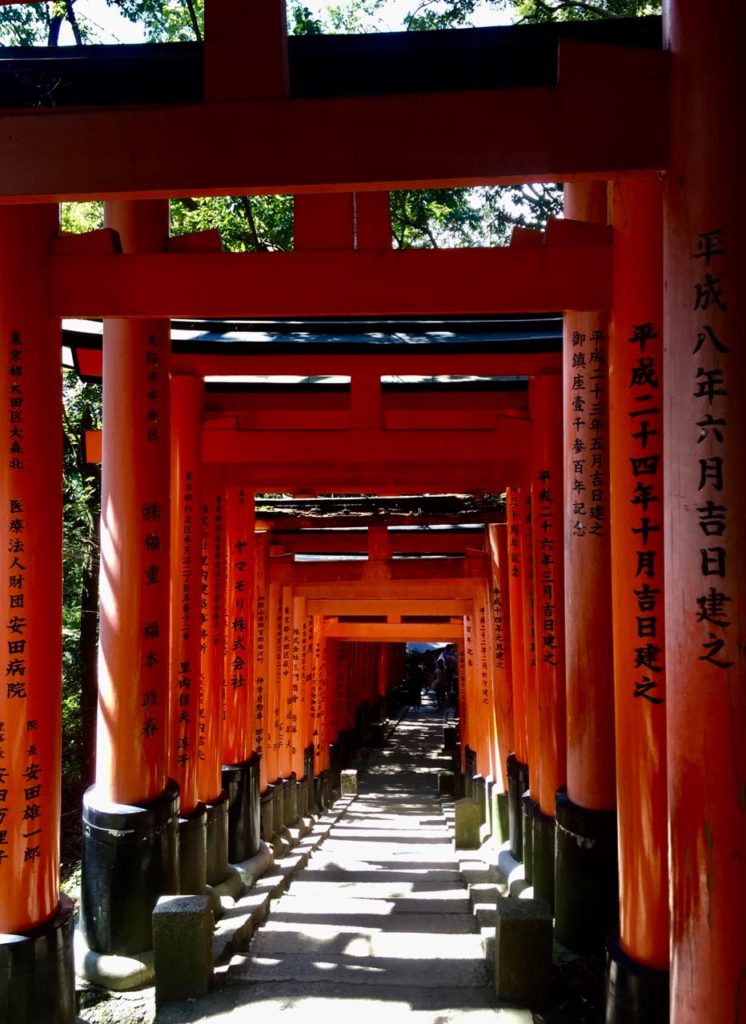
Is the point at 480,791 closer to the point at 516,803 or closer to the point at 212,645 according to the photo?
the point at 516,803

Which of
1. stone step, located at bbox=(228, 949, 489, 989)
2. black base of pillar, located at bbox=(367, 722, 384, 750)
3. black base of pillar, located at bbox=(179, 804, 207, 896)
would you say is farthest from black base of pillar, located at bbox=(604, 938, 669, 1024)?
black base of pillar, located at bbox=(367, 722, 384, 750)

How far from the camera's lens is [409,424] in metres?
8.02

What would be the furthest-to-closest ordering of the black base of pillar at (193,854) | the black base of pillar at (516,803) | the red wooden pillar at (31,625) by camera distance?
1. the black base of pillar at (516,803)
2. the black base of pillar at (193,854)
3. the red wooden pillar at (31,625)

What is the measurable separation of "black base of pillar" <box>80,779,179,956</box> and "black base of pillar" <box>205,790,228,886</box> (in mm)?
1601

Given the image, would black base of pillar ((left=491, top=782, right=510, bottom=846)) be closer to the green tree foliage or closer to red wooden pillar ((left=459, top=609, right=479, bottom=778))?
red wooden pillar ((left=459, top=609, right=479, bottom=778))

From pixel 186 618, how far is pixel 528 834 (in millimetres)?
2707

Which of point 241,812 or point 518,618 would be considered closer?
point 518,618

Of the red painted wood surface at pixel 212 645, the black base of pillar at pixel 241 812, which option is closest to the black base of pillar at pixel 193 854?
the red painted wood surface at pixel 212 645

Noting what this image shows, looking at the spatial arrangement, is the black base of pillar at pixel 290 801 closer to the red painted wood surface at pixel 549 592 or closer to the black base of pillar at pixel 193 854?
the black base of pillar at pixel 193 854

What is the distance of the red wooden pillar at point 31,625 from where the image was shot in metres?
4.03

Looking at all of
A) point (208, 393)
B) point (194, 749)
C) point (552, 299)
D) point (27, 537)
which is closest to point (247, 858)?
point (194, 749)

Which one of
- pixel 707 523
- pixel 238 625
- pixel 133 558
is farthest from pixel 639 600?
pixel 238 625

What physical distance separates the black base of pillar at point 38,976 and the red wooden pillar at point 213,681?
8.28 ft

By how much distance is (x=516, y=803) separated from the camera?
748cm
